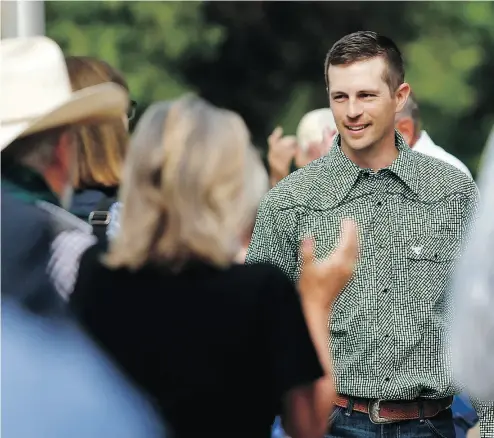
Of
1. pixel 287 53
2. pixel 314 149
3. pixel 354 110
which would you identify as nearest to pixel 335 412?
pixel 354 110

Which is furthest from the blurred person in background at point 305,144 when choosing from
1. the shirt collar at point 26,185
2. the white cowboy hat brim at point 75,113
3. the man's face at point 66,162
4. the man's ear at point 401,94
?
the shirt collar at point 26,185

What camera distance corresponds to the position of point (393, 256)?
3117 millimetres

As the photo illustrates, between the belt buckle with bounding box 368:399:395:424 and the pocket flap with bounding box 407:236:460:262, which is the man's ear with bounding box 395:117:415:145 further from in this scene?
the belt buckle with bounding box 368:399:395:424

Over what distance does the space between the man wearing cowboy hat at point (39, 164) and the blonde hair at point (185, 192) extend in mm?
156

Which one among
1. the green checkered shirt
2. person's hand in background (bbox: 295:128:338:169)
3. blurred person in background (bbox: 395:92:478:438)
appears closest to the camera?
the green checkered shirt

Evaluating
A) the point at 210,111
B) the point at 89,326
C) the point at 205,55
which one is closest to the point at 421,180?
the point at 210,111

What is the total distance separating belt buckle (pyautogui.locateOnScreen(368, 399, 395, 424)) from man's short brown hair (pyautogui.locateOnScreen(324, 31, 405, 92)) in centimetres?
99

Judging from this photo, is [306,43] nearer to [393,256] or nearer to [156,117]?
[393,256]

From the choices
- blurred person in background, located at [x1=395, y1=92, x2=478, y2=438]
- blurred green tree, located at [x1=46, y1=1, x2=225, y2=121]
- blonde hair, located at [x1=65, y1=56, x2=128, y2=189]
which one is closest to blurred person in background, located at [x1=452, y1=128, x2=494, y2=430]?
blonde hair, located at [x1=65, y1=56, x2=128, y2=189]

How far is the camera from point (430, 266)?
309cm

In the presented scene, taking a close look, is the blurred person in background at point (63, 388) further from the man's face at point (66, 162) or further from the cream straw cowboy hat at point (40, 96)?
the cream straw cowboy hat at point (40, 96)

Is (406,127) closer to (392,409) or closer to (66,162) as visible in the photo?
(392,409)

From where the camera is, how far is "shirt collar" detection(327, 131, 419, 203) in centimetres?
321

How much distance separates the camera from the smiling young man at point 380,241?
10.0 feet
